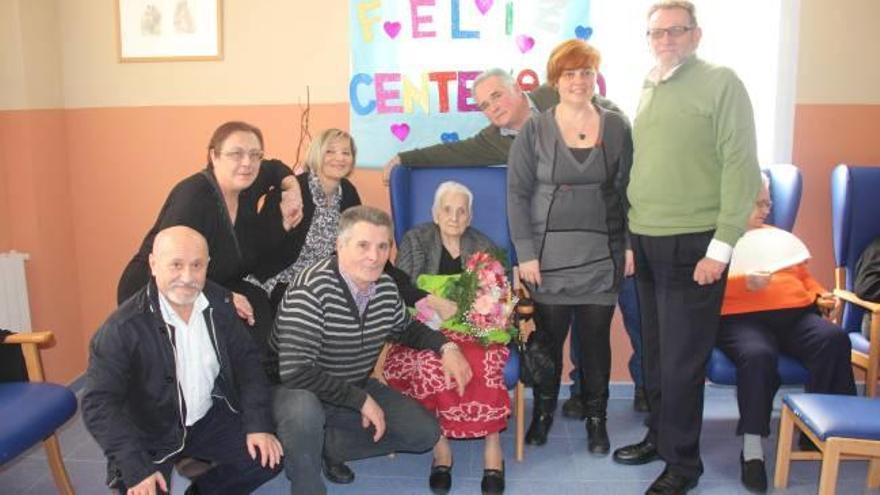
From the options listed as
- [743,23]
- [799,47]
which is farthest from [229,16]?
[799,47]

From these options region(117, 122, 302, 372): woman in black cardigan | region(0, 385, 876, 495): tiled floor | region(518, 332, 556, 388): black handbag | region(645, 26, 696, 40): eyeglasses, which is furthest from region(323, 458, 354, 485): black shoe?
region(645, 26, 696, 40): eyeglasses

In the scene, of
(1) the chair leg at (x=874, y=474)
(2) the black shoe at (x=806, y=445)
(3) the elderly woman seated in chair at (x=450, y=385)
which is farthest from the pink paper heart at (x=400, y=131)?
(1) the chair leg at (x=874, y=474)

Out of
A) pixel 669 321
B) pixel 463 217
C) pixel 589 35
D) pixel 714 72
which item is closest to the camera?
pixel 714 72

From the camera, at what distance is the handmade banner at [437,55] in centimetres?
335

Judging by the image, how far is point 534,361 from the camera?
275cm

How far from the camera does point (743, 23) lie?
340 cm

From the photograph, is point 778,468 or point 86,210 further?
point 86,210

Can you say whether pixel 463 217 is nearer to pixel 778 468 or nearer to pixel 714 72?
pixel 714 72

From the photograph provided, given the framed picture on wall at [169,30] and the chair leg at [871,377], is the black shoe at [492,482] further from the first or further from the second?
the framed picture on wall at [169,30]

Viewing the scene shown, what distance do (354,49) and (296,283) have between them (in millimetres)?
1518

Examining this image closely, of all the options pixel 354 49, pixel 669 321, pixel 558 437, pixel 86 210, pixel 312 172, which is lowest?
pixel 558 437

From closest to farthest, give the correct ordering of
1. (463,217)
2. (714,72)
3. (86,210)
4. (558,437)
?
(714,72) < (463,217) < (558,437) < (86,210)

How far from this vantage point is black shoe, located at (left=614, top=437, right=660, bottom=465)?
2779 mm

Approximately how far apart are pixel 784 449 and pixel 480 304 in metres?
1.20
